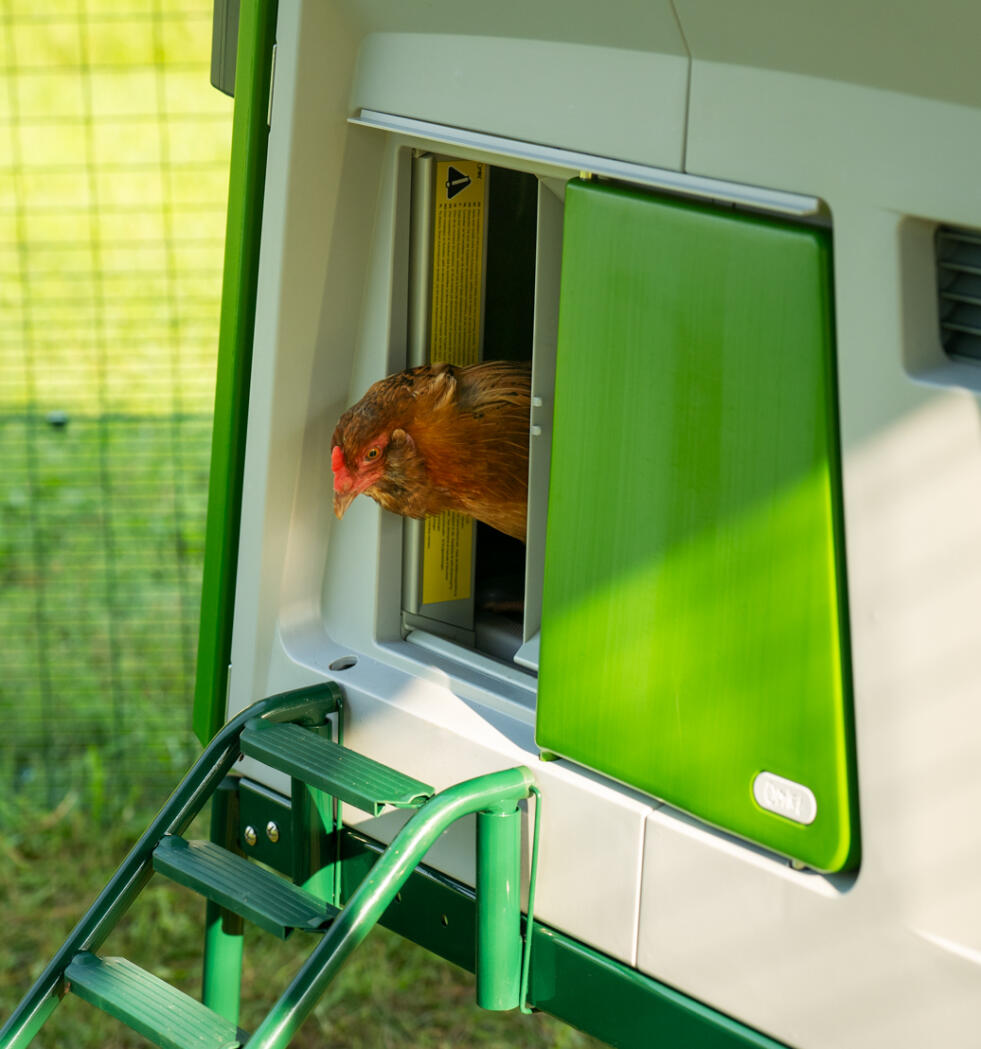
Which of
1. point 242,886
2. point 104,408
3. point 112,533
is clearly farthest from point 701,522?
point 104,408

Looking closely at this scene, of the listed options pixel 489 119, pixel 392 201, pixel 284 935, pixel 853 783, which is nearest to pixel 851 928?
pixel 853 783

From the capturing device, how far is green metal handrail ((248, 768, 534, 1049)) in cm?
138

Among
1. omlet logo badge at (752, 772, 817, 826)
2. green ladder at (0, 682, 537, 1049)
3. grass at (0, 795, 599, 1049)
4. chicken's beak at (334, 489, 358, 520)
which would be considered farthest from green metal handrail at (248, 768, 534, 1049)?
grass at (0, 795, 599, 1049)

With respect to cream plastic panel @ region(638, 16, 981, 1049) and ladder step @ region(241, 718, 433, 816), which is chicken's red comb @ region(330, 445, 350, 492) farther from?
cream plastic panel @ region(638, 16, 981, 1049)

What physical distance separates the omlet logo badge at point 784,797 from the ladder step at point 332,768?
0.44 meters

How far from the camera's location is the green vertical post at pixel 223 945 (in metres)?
1.90

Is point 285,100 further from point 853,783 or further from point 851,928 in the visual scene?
point 851,928

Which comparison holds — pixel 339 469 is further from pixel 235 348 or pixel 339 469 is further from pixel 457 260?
pixel 457 260

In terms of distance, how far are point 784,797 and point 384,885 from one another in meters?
0.47

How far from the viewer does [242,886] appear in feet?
5.11

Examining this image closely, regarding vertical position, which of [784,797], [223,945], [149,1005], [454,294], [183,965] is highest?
[454,294]

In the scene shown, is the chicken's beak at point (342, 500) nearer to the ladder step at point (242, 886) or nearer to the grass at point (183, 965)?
the ladder step at point (242, 886)

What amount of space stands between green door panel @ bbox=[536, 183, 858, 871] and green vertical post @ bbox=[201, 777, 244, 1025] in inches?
27.3

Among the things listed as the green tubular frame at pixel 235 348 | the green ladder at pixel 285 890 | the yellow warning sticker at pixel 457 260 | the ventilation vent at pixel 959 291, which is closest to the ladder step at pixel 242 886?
the green ladder at pixel 285 890
